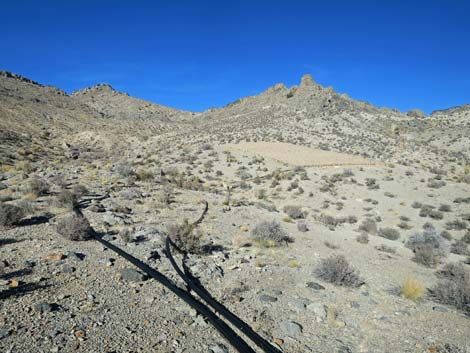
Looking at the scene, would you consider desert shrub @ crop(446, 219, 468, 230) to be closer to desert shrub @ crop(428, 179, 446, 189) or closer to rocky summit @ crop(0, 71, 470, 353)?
rocky summit @ crop(0, 71, 470, 353)

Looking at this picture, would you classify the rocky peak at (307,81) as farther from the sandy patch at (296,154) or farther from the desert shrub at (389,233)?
the desert shrub at (389,233)

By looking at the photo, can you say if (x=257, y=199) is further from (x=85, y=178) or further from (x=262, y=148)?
(x=262, y=148)

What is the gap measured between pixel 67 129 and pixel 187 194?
54763 mm

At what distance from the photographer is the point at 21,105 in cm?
6919

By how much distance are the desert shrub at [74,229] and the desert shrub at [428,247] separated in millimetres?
13053

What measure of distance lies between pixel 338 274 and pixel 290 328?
3504 millimetres

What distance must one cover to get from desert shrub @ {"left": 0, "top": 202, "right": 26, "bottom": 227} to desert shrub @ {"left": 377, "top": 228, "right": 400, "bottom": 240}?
17109 millimetres

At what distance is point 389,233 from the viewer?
18172 mm

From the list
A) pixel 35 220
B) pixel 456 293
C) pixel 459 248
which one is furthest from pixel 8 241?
pixel 459 248

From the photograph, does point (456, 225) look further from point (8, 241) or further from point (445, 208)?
point (8, 241)

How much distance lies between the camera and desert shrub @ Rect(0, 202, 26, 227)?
11656 mm

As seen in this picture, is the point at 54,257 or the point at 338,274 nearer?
the point at 54,257

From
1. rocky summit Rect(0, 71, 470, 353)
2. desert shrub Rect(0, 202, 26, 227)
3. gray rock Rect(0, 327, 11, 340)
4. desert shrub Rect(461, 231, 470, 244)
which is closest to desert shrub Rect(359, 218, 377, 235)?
rocky summit Rect(0, 71, 470, 353)

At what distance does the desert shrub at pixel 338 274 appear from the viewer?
9.98 m
